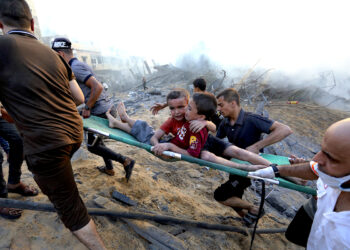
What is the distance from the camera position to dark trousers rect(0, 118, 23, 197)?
2055 millimetres

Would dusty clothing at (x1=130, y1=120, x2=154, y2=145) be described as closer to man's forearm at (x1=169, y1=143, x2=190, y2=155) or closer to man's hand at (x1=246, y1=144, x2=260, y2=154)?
man's forearm at (x1=169, y1=143, x2=190, y2=155)

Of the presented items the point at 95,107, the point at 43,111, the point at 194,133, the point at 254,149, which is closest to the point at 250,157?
the point at 254,149

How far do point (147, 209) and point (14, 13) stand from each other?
95.5 inches

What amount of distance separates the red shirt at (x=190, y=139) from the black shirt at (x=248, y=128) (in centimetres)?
56

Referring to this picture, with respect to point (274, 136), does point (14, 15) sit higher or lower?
higher

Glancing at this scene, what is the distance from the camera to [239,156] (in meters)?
2.39

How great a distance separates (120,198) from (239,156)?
1.62 meters

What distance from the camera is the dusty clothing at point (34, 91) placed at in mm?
1305

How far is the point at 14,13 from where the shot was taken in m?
1.41

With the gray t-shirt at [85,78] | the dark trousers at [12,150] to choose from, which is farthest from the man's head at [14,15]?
the gray t-shirt at [85,78]

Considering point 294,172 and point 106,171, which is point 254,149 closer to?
point 294,172

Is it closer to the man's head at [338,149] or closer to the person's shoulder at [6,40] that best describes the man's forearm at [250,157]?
the man's head at [338,149]

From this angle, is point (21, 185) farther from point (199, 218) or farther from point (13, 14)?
point (199, 218)

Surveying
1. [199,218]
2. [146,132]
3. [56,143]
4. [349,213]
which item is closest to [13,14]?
[56,143]
